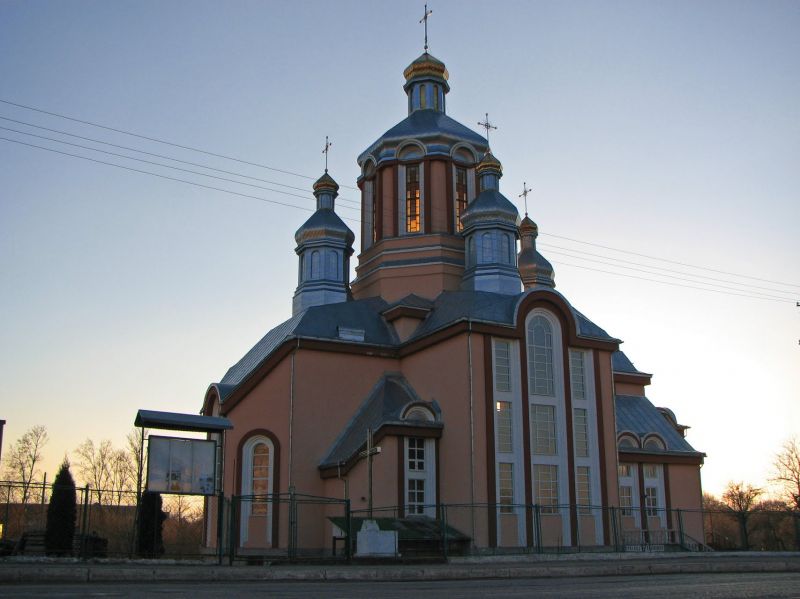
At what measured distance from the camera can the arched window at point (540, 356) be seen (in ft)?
92.6

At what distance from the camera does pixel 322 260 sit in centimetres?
3556

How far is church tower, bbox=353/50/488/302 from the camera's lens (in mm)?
33875

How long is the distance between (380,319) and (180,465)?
14129mm

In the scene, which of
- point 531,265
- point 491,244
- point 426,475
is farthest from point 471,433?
point 531,265

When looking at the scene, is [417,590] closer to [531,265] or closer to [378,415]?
[378,415]

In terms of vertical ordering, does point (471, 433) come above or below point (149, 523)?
above

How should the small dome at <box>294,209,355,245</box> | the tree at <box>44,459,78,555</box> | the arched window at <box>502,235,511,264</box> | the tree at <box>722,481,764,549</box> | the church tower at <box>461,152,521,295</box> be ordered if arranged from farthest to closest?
the tree at <box>722,481,764,549</box>
the small dome at <box>294,209,355,245</box>
the arched window at <box>502,235,511,264</box>
the church tower at <box>461,152,521,295</box>
the tree at <box>44,459,78,555</box>

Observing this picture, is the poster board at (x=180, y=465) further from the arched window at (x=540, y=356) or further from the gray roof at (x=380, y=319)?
the arched window at (x=540, y=356)

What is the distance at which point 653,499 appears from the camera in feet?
108

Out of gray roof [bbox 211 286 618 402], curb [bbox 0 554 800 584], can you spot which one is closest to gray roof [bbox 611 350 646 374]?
gray roof [bbox 211 286 618 402]

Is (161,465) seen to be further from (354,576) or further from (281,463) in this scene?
(281,463)

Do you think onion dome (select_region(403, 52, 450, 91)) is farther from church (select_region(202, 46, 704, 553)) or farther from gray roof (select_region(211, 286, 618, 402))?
gray roof (select_region(211, 286, 618, 402))

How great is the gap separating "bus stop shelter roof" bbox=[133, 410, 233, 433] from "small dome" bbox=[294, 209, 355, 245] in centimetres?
1532

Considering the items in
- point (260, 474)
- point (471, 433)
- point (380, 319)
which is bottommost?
point (260, 474)
